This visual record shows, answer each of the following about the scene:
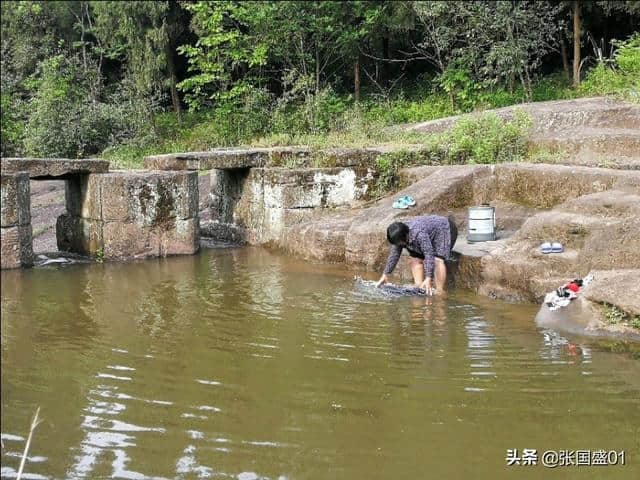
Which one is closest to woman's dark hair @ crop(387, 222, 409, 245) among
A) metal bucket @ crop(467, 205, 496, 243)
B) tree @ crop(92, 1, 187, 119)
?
metal bucket @ crop(467, 205, 496, 243)

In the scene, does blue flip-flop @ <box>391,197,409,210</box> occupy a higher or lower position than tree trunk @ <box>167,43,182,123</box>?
lower

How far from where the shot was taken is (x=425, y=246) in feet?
30.7

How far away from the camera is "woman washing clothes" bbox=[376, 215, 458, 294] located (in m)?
9.30

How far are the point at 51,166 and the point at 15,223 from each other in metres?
1.24

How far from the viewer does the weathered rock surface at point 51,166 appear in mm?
11977

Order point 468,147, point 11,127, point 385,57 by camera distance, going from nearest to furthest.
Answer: point 468,147
point 11,127
point 385,57

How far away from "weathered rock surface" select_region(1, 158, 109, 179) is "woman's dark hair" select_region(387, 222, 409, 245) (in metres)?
5.43

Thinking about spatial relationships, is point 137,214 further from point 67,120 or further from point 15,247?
point 67,120

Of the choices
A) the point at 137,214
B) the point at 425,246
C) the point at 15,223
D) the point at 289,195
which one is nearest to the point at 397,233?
the point at 425,246

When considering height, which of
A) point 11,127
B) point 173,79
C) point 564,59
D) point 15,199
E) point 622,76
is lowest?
point 15,199

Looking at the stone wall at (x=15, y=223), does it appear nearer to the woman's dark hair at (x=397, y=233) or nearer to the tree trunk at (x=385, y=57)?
the woman's dark hair at (x=397, y=233)

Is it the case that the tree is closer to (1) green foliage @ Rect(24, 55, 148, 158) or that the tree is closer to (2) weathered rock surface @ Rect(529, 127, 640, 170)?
(1) green foliage @ Rect(24, 55, 148, 158)

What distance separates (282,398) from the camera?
231 inches

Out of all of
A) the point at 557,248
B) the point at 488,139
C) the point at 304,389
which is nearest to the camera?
A: the point at 304,389
